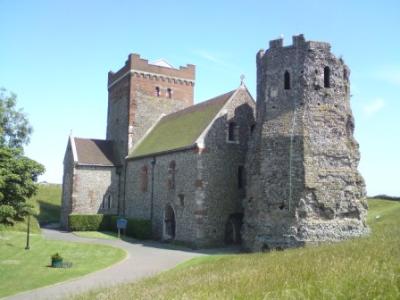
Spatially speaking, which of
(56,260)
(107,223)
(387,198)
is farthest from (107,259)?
(387,198)

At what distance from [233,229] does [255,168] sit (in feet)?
19.1

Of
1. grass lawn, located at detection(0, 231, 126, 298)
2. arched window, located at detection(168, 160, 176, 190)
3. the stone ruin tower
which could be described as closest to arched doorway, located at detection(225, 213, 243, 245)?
the stone ruin tower

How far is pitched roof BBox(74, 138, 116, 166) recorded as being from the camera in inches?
1593

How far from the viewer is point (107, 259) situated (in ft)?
74.8

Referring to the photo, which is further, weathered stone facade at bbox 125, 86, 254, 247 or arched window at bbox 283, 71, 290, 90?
weathered stone facade at bbox 125, 86, 254, 247

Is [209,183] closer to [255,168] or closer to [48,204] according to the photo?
[255,168]

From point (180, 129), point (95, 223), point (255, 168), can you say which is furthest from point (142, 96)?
point (255, 168)

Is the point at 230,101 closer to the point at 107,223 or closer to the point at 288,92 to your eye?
the point at 288,92

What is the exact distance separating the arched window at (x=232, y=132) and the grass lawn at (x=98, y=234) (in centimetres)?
1190

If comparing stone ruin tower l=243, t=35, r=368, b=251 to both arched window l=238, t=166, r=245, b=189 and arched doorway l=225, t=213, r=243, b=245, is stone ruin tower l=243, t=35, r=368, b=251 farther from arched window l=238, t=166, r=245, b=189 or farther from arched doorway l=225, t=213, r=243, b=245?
arched window l=238, t=166, r=245, b=189

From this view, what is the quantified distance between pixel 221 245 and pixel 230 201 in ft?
9.75

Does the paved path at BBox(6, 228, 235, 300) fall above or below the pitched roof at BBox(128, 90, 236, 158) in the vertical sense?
below

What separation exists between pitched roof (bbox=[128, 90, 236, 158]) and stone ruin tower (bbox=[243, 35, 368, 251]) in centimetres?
566

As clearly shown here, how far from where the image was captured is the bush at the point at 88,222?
3762 cm
